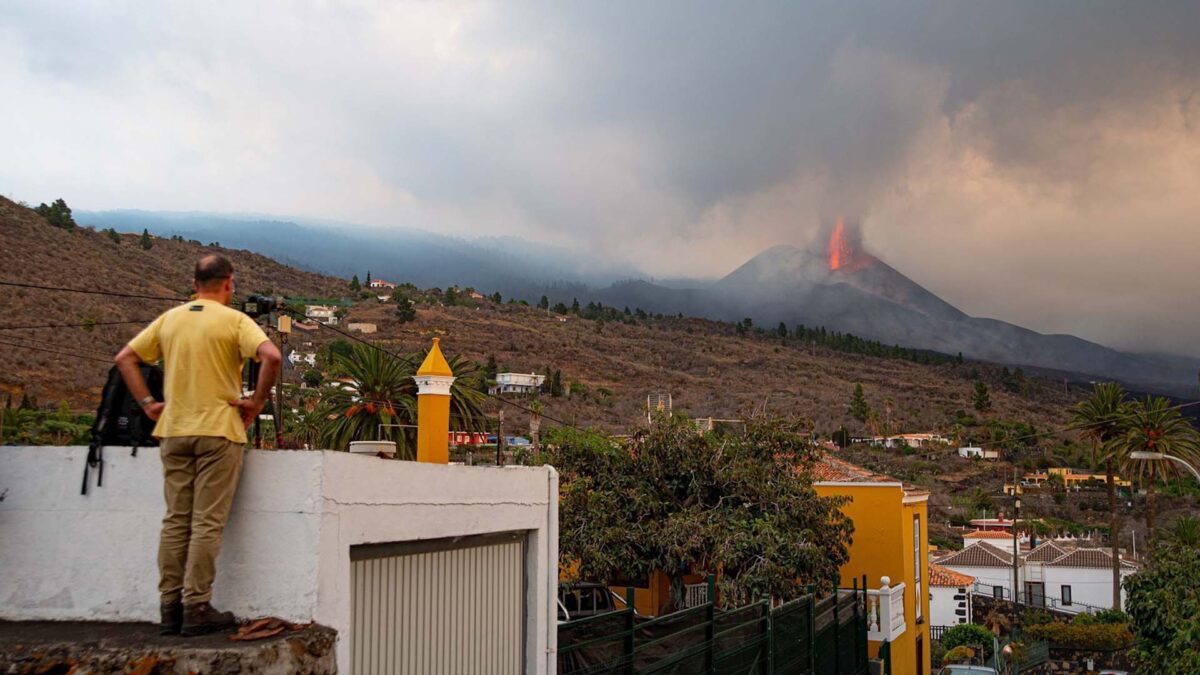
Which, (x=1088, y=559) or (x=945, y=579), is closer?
(x=945, y=579)

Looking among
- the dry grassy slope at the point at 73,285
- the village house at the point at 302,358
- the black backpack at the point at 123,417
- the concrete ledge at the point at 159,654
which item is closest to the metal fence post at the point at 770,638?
the concrete ledge at the point at 159,654

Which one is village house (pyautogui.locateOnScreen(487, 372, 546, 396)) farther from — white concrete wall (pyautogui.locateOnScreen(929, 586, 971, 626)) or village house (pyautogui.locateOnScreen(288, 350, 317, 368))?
white concrete wall (pyautogui.locateOnScreen(929, 586, 971, 626))

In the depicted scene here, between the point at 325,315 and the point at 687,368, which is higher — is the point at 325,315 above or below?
above

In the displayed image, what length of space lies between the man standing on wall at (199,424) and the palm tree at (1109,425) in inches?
2063

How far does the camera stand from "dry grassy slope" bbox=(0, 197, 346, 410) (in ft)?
160

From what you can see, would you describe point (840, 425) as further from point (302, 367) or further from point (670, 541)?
point (670, 541)

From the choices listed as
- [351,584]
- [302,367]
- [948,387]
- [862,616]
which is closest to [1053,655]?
[862,616]

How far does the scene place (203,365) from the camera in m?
5.06

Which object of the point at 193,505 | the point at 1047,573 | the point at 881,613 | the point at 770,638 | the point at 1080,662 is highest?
the point at 193,505

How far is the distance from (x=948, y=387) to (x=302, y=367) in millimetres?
101283

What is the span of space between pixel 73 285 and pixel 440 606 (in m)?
64.3

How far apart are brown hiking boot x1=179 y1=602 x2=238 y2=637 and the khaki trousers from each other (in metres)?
0.05

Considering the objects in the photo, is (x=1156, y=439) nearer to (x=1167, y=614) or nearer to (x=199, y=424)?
(x=1167, y=614)

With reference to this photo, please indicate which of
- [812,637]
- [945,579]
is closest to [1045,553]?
[945,579]
